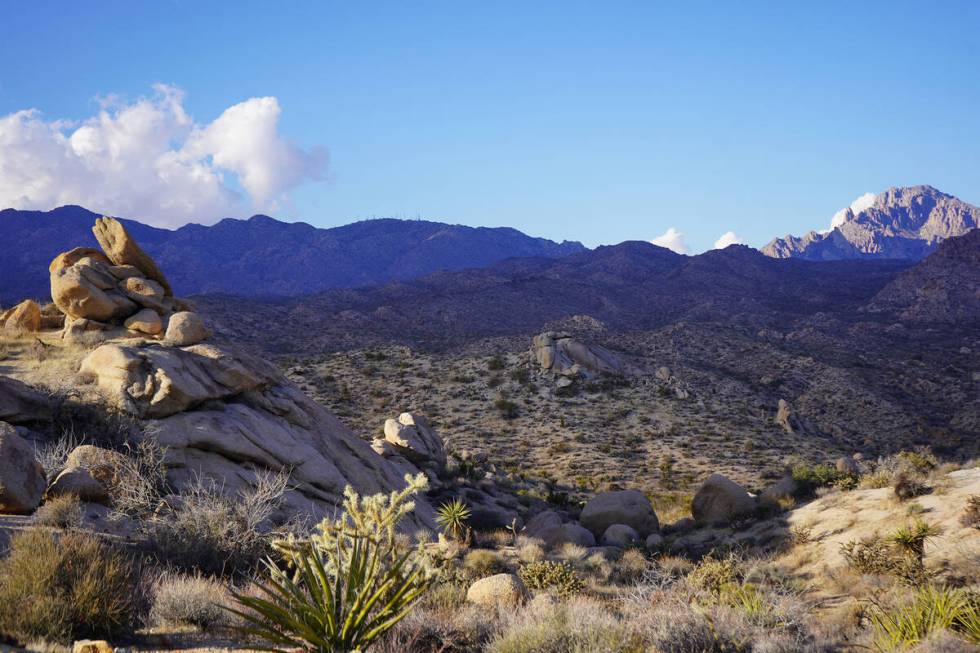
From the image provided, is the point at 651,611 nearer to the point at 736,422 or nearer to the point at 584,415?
the point at 584,415

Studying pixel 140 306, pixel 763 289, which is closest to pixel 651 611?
pixel 140 306

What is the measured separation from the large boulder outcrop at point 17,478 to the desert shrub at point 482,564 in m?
7.15

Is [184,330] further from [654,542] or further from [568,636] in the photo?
[568,636]

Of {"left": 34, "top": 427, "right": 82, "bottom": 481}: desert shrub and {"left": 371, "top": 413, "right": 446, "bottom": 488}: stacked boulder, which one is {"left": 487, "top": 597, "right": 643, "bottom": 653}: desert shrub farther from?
{"left": 371, "top": 413, "right": 446, "bottom": 488}: stacked boulder

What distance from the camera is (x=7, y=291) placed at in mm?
121938

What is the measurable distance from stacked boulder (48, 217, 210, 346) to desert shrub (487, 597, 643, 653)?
534 inches

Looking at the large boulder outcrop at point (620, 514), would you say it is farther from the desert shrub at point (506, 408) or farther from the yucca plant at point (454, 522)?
the desert shrub at point (506, 408)

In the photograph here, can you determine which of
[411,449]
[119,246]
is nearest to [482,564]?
[411,449]

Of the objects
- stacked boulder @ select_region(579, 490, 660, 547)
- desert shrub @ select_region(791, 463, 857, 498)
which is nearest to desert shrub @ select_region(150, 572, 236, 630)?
stacked boulder @ select_region(579, 490, 660, 547)

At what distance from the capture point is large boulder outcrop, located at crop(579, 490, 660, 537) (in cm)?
1789

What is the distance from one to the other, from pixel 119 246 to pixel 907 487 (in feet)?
74.0

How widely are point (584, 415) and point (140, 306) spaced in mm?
23402

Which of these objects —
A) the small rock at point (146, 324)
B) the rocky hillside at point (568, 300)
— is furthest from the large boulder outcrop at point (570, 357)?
the small rock at point (146, 324)

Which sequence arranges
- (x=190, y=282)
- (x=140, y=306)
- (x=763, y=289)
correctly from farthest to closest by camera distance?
(x=190, y=282) → (x=763, y=289) → (x=140, y=306)
